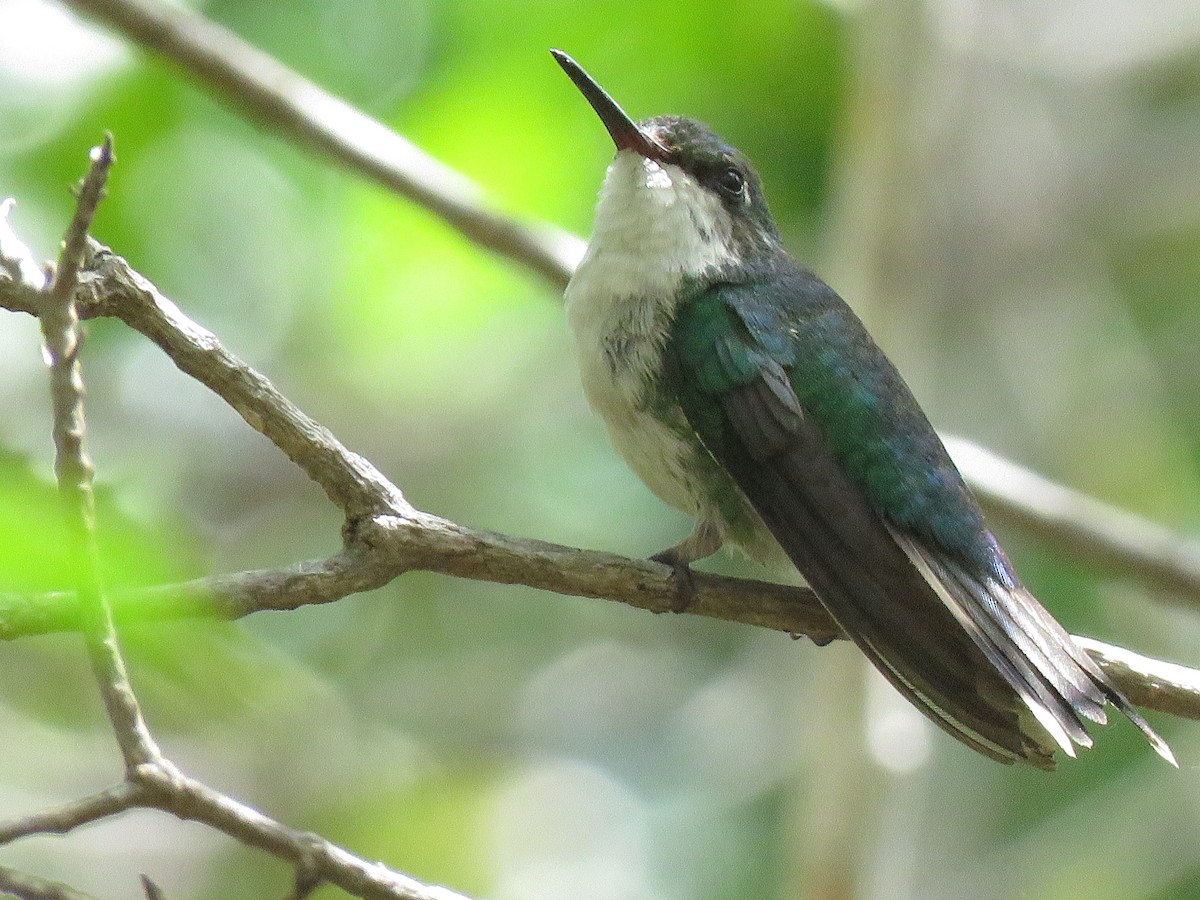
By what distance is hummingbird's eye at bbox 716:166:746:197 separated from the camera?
471 centimetres

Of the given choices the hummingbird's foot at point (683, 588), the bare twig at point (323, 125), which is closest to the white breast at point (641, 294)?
the hummingbird's foot at point (683, 588)

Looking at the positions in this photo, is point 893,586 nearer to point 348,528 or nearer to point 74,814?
point 348,528

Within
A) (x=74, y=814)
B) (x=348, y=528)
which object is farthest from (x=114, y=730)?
(x=348, y=528)

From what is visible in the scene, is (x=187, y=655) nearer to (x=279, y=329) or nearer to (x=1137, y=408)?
(x=279, y=329)


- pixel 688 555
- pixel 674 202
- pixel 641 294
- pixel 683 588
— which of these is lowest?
pixel 683 588

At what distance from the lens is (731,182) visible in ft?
15.5

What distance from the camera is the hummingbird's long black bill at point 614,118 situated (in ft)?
14.4

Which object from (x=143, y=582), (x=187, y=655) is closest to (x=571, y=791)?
(x=187, y=655)

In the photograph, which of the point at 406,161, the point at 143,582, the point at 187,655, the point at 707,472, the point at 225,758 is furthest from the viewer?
the point at 225,758

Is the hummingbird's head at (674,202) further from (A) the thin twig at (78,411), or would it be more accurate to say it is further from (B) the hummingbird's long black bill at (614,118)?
(A) the thin twig at (78,411)

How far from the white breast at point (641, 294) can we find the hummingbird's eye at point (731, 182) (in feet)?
0.31

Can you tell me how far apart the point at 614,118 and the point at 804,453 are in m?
1.34

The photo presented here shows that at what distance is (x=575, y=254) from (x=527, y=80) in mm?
1241

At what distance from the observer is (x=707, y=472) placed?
3.94 m
